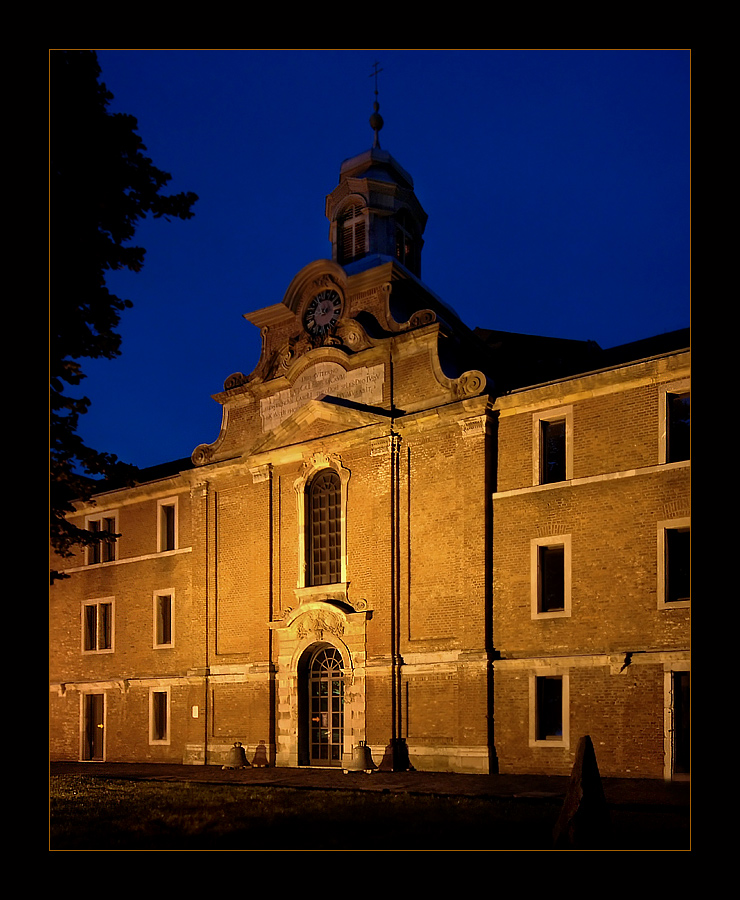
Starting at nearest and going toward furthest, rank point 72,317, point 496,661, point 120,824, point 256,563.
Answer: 1. point 120,824
2. point 72,317
3. point 496,661
4. point 256,563

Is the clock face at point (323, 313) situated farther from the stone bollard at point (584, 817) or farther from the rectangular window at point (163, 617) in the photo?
the stone bollard at point (584, 817)

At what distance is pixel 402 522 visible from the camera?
80.8 feet

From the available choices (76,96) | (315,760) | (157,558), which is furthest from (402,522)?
(76,96)

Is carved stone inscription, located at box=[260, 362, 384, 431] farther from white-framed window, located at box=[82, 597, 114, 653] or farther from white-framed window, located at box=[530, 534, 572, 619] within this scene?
white-framed window, located at box=[82, 597, 114, 653]

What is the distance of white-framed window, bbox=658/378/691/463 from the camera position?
68.0 ft

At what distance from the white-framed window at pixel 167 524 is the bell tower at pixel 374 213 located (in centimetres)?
1000

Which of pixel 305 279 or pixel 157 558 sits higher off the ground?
pixel 305 279

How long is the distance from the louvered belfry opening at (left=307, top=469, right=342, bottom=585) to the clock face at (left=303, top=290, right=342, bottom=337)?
4525mm

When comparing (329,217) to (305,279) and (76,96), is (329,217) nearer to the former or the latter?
(305,279)

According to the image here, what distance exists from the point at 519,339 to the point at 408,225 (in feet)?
26.8

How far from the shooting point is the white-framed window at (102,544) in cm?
3284

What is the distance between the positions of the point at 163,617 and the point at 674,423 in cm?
1813

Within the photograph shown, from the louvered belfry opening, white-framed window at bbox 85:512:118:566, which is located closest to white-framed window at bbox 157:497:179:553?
white-framed window at bbox 85:512:118:566

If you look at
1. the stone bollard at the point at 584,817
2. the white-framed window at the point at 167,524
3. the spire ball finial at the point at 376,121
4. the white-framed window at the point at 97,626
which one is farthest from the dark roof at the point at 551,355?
the white-framed window at the point at 97,626
